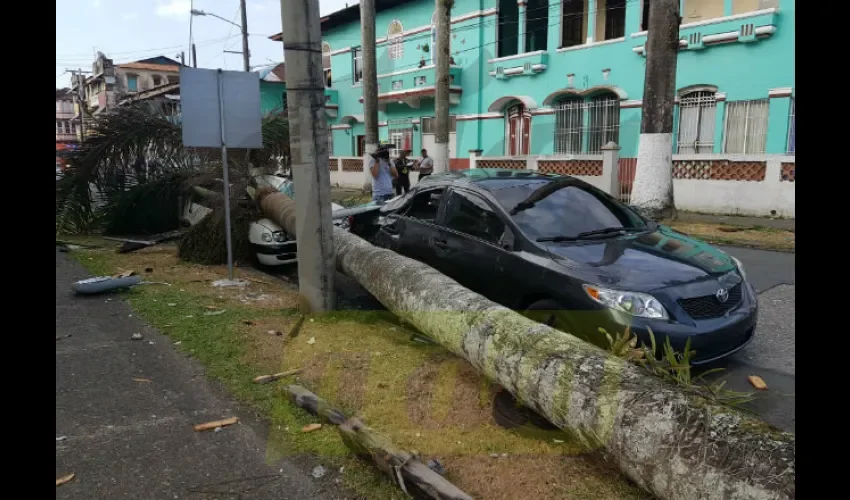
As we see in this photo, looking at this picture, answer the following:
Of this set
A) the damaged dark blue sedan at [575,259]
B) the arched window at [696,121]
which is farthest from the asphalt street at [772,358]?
the arched window at [696,121]

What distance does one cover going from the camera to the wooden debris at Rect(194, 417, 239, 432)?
11.3 feet

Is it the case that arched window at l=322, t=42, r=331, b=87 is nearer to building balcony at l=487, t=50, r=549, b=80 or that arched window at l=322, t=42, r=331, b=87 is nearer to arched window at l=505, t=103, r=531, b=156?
building balcony at l=487, t=50, r=549, b=80

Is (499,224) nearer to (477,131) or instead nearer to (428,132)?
(477,131)

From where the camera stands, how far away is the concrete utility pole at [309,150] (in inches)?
208

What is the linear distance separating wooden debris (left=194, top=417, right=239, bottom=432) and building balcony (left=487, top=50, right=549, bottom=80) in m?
18.0

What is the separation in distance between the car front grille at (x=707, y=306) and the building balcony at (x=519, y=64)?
16.5 m

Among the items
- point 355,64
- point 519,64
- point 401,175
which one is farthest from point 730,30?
point 355,64

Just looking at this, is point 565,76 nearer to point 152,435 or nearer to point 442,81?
point 442,81

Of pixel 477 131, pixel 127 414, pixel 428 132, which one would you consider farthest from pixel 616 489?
pixel 428 132

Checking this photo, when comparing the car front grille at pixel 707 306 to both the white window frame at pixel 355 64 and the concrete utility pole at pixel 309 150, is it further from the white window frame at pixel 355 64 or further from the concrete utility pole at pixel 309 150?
the white window frame at pixel 355 64

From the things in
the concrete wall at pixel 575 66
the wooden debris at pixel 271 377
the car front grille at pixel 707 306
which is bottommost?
the wooden debris at pixel 271 377

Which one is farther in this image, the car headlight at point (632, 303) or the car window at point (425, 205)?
A: the car window at point (425, 205)

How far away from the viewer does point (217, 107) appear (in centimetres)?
678
